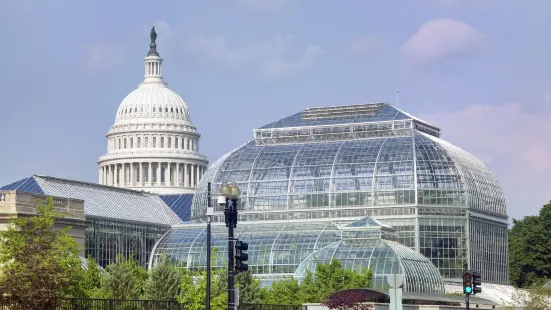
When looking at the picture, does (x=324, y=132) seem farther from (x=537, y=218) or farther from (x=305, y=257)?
(x=537, y=218)

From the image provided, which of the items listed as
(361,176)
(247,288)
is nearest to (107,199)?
(361,176)

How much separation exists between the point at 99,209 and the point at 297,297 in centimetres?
4422

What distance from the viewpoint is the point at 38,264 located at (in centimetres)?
7506

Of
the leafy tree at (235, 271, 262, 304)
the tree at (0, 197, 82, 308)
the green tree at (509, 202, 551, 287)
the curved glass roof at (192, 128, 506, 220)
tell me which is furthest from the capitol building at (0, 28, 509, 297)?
the tree at (0, 197, 82, 308)

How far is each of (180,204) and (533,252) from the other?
4662cm

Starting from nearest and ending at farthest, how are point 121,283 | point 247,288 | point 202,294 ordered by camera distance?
point 202,294 < point 121,283 < point 247,288

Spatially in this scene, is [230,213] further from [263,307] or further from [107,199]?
[107,199]

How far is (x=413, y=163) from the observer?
146m

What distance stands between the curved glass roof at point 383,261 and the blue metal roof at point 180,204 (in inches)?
1580

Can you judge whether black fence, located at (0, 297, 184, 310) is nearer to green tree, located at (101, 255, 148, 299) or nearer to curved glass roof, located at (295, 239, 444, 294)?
green tree, located at (101, 255, 148, 299)

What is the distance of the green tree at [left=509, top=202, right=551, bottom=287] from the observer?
184 m

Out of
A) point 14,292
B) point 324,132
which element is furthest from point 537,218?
point 14,292

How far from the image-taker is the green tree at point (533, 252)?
184250mm

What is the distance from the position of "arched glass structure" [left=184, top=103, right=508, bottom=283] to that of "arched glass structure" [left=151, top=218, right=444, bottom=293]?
335cm
